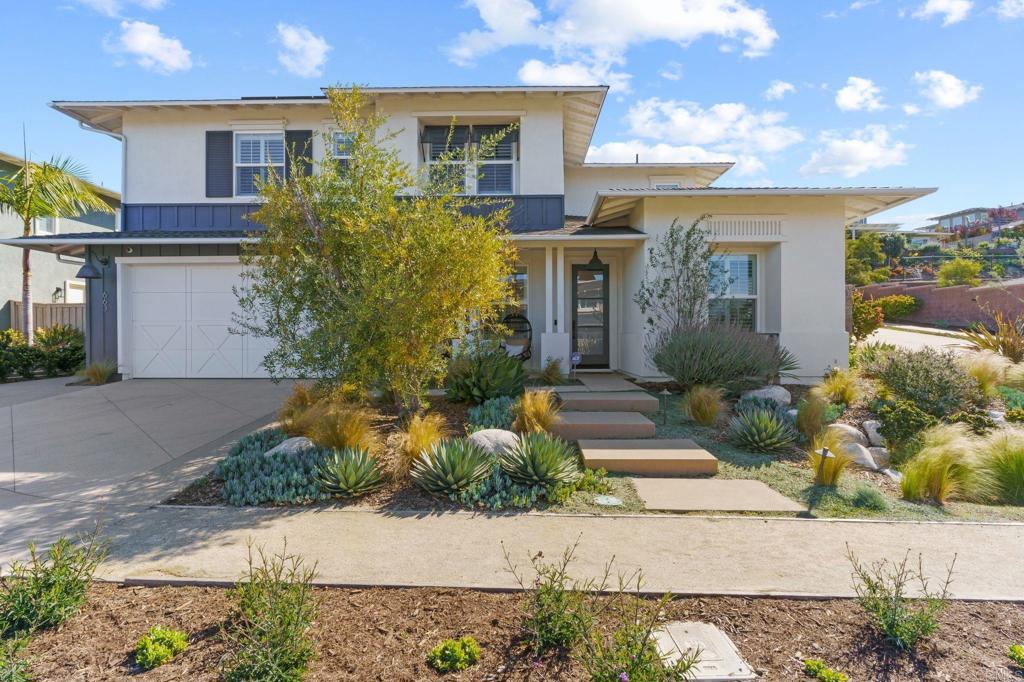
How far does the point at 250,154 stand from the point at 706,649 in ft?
44.7

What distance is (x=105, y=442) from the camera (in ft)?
24.2

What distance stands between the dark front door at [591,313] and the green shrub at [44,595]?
1065cm

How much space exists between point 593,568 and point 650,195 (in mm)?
8161

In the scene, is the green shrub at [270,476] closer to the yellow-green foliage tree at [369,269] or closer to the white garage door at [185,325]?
the yellow-green foliage tree at [369,269]

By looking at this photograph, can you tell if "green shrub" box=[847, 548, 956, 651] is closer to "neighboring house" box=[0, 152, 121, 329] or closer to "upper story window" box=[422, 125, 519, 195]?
"upper story window" box=[422, 125, 519, 195]

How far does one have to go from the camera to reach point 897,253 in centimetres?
4288

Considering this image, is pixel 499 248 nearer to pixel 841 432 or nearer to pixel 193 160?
pixel 841 432

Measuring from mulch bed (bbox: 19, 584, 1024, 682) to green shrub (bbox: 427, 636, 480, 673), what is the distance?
0.04 metres

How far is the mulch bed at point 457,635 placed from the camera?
2775 millimetres

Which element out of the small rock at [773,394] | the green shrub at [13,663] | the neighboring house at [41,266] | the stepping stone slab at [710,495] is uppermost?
the neighboring house at [41,266]

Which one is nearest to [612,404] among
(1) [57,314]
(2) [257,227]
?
(2) [257,227]

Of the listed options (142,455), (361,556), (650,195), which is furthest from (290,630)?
(650,195)

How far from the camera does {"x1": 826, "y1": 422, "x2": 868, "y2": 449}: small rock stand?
23.1 ft

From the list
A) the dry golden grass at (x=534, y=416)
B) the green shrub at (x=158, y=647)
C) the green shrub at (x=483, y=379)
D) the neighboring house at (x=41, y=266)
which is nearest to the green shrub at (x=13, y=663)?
the green shrub at (x=158, y=647)
